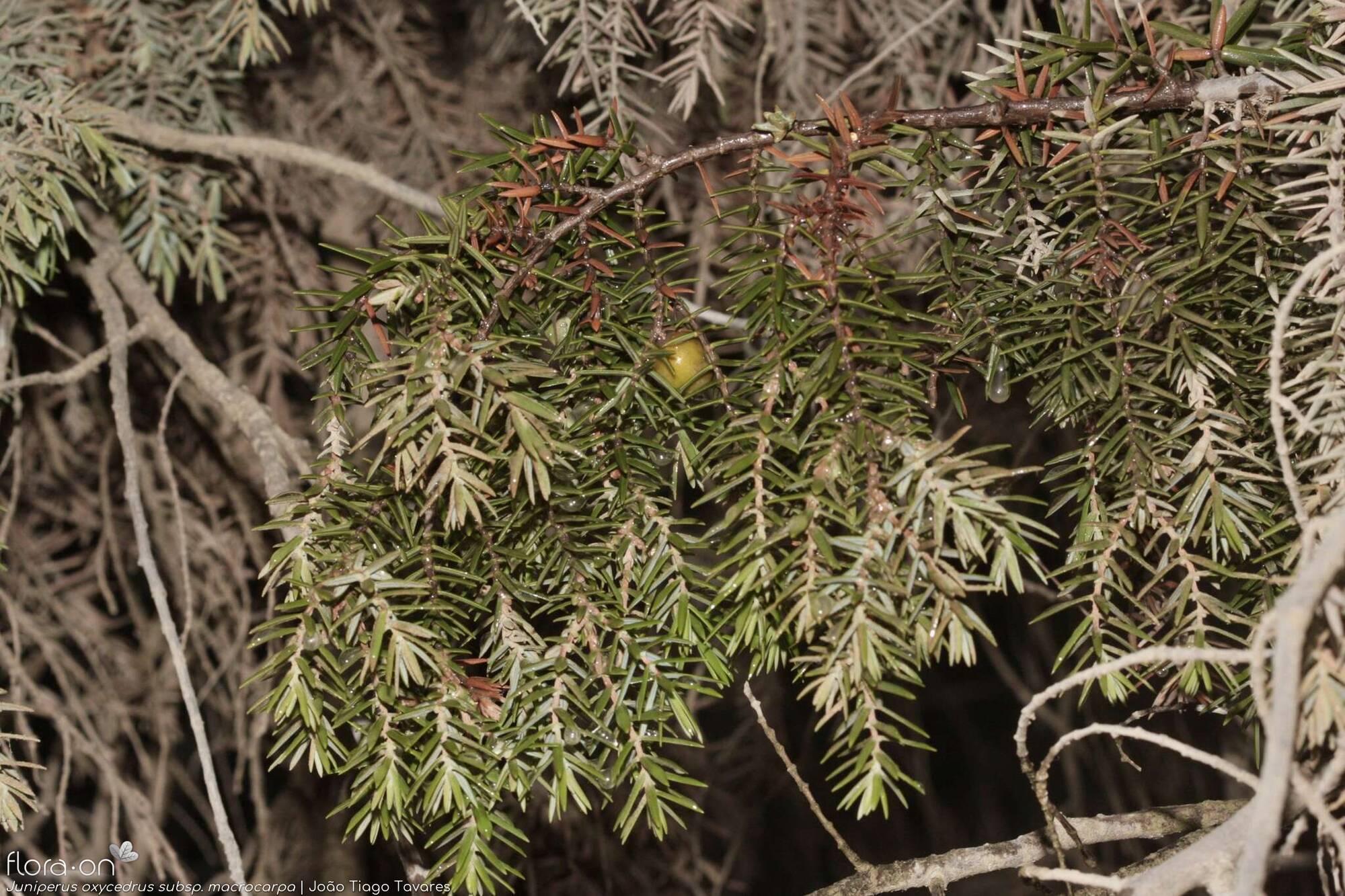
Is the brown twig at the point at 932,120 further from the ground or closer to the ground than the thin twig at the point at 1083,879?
further from the ground

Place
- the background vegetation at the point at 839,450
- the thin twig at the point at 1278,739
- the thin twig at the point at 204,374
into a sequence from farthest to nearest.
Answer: the thin twig at the point at 204,374
the background vegetation at the point at 839,450
the thin twig at the point at 1278,739

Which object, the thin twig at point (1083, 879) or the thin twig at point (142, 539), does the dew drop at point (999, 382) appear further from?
the thin twig at point (142, 539)

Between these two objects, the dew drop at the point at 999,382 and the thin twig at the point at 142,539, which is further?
the thin twig at the point at 142,539

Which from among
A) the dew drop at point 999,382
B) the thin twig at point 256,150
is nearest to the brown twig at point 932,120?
the dew drop at point 999,382

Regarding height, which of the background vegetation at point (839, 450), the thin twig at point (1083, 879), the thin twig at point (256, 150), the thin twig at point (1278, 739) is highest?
the thin twig at point (256, 150)

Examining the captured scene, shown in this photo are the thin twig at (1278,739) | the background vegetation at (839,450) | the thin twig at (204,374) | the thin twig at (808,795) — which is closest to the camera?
the thin twig at (1278,739)

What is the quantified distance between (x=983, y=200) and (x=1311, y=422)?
0.57 ft

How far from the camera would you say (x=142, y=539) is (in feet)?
2.31

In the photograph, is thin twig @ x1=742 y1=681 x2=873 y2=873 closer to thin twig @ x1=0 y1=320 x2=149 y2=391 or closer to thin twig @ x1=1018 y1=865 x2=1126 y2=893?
thin twig @ x1=1018 y1=865 x2=1126 y2=893

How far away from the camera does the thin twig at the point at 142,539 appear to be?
580mm

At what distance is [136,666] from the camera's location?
3.81 ft

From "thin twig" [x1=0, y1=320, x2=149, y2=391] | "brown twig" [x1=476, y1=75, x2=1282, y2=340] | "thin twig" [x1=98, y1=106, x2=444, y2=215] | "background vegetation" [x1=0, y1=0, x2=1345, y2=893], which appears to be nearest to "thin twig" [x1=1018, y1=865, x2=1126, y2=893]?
"background vegetation" [x1=0, y1=0, x2=1345, y2=893]

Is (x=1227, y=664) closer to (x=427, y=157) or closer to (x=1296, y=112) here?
(x=1296, y=112)

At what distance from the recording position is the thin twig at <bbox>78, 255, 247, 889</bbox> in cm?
58
